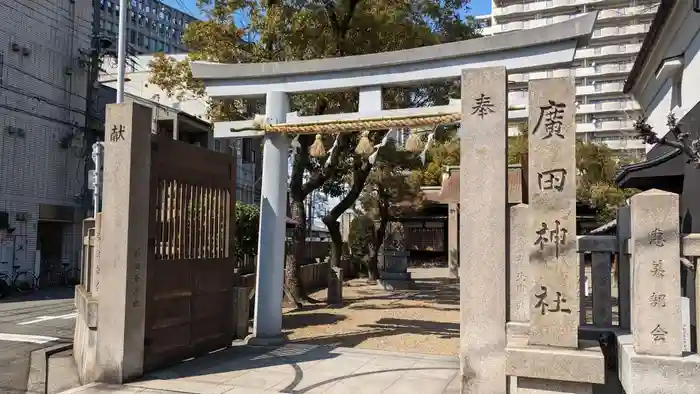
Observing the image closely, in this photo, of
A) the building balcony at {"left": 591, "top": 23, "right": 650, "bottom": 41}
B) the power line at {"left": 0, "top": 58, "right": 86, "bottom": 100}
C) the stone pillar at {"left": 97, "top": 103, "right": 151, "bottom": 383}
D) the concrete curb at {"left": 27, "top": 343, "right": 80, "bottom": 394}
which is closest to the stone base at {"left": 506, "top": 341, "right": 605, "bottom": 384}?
the stone pillar at {"left": 97, "top": 103, "right": 151, "bottom": 383}

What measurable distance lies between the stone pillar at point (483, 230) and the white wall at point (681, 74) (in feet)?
17.9

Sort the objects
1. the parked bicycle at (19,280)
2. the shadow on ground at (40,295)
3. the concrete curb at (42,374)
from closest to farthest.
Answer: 1. the concrete curb at (42,374)
2. the shadow on ground at (40,295)
3. the parked bicycle at (19,280)

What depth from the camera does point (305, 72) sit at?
980 centimetres

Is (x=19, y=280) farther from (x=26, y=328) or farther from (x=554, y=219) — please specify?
(x=554, y=219)

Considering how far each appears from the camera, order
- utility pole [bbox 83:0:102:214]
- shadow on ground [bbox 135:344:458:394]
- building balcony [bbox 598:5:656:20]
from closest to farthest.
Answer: shadow on ground [bbox 135:344:458:394], utility pole [bbox 83:0:102:214], building balcony [bbox 598:5:656:20]

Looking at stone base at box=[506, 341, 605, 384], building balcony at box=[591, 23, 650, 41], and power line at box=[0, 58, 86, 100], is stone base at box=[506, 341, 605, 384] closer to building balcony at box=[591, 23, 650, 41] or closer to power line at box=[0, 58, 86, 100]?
power line at box=[0, 58, 86, 100]

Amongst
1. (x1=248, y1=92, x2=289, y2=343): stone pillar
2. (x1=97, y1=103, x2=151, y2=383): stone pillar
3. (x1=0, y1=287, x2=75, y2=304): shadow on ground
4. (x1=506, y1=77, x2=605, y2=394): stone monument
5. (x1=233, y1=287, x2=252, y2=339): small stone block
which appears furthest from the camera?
(x1=0, y1=287, x2=75, y2=304): shadow on ground

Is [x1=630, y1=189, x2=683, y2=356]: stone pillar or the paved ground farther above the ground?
[x1=630, y1=189, x2=683, y2=356]: stone pillar

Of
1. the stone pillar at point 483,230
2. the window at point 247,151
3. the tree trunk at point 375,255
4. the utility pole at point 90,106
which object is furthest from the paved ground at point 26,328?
the window at point 247,151

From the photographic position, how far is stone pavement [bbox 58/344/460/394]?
23.5 ft

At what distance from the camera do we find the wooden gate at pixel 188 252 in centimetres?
796

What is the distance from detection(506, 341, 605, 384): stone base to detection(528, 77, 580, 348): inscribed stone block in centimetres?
18

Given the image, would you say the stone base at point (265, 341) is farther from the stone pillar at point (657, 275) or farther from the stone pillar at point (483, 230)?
the stone pillar at point (657, 275)

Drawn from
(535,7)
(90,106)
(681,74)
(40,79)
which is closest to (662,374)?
(681,74)
